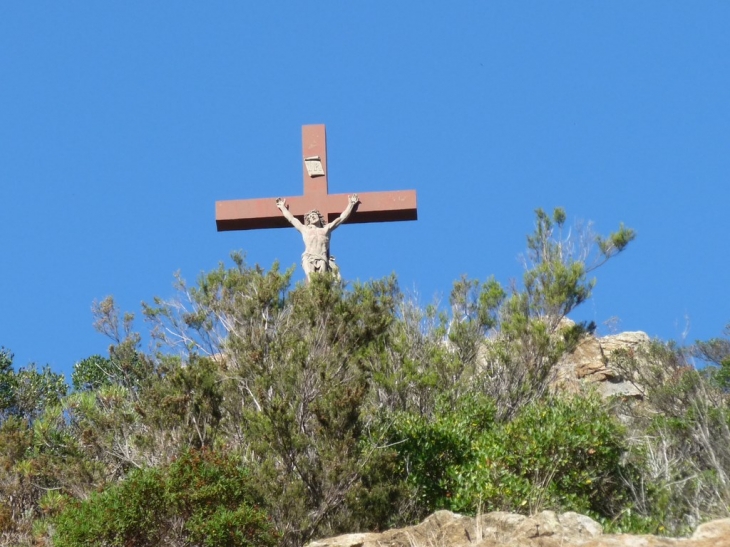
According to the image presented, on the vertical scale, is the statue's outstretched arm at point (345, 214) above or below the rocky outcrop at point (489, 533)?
above

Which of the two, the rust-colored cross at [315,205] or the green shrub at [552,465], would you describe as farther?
the rust-colored cross at [315,205]

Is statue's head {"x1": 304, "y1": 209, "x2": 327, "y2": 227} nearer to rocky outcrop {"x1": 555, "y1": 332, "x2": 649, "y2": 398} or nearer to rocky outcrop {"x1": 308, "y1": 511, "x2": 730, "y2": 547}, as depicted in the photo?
rocky outcrop {"x1": 555, "y1": 332, "x2": 649, "y2": 398}

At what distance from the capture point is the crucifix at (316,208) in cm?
2173

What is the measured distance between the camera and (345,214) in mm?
21781

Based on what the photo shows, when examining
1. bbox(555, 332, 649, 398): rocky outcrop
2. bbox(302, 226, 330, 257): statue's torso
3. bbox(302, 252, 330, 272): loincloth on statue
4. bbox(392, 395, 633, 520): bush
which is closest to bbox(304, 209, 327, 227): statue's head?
bbox(302, 226, 330, 257): statue's torso

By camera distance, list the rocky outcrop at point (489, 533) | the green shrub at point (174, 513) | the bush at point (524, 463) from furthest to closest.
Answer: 1. the bush at point (524, 463)
2. the green shrub at point (174, 513)
3. the rocky outcrop at point (489, 533)

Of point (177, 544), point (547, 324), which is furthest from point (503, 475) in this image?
point (547, 324)

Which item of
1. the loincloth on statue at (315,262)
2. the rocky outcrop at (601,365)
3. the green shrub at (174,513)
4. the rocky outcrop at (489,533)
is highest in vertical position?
the loincloth on statue at (315,262)

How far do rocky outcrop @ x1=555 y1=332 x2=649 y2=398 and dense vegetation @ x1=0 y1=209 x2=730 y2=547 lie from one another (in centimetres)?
165

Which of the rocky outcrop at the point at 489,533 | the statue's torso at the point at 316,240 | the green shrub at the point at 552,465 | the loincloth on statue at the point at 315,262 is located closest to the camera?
the rocky outcrop at the point at 489,533

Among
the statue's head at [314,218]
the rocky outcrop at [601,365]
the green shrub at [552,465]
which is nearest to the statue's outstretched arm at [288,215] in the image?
the statue's head at [314,218]

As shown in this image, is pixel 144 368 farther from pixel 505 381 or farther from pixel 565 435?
pixel 565 435

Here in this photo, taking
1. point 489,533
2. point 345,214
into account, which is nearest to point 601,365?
point 345,214

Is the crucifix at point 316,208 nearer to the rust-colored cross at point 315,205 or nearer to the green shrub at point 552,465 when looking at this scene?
the rust-colored cross at point 315,205
